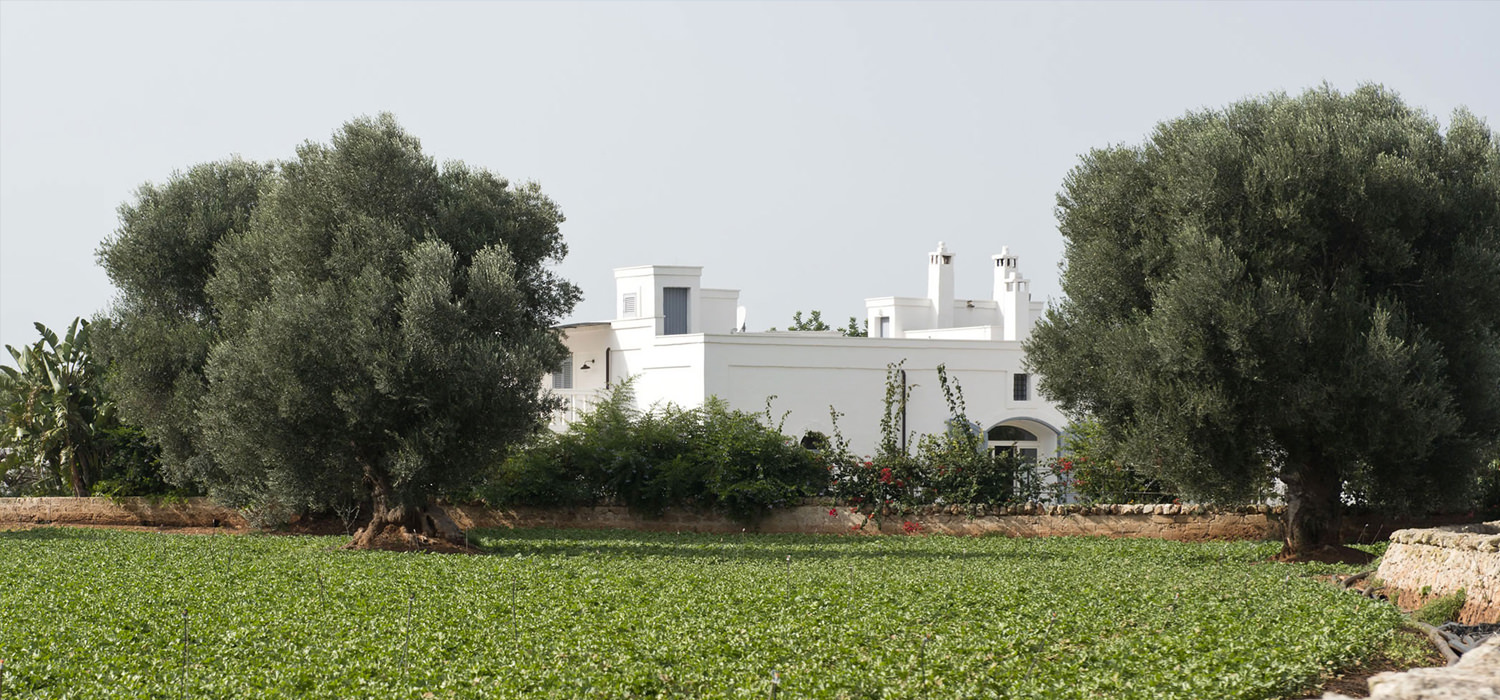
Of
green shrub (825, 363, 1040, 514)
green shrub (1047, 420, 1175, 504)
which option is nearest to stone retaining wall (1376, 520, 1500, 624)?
green shrub (1047, 420, 1175, 504)

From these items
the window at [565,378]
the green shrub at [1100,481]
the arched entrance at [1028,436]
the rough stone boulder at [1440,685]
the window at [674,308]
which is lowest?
the rough stone boulder at [1440,685]

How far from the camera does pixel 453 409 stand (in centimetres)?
1784

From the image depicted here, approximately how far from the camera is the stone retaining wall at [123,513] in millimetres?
25750

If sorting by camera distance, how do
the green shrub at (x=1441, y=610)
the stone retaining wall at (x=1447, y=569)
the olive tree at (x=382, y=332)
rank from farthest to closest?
the olive tree at (x=382, y=332)
the stone retaining wall at (x=1447, y=569)
the green shrub at (x=1441, y=610)

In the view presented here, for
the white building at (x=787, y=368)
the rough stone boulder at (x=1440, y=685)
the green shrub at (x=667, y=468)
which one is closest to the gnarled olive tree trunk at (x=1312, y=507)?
the green shrub at (x=667, y=468)

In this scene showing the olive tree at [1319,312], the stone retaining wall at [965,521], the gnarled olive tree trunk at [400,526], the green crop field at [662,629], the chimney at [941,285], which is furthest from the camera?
the chimney at [941,285]

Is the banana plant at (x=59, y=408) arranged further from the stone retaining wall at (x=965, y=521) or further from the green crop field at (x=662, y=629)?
the green crop field at (x=662, y=629)

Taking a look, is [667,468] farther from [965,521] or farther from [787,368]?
[787,368]

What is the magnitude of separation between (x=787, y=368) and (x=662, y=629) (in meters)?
27.3

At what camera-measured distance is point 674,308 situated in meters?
45.1

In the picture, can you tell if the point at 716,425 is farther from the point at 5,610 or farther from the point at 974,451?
the point at 5,610

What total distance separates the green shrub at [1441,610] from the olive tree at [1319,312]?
4.68m

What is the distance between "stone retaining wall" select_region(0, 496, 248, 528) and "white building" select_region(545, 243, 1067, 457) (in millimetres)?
10205

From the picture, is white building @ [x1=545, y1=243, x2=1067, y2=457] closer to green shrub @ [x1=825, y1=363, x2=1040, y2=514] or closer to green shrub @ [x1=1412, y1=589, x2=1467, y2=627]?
green shrub @ [x1=825, y1=363, x2=1040, y2=514]
